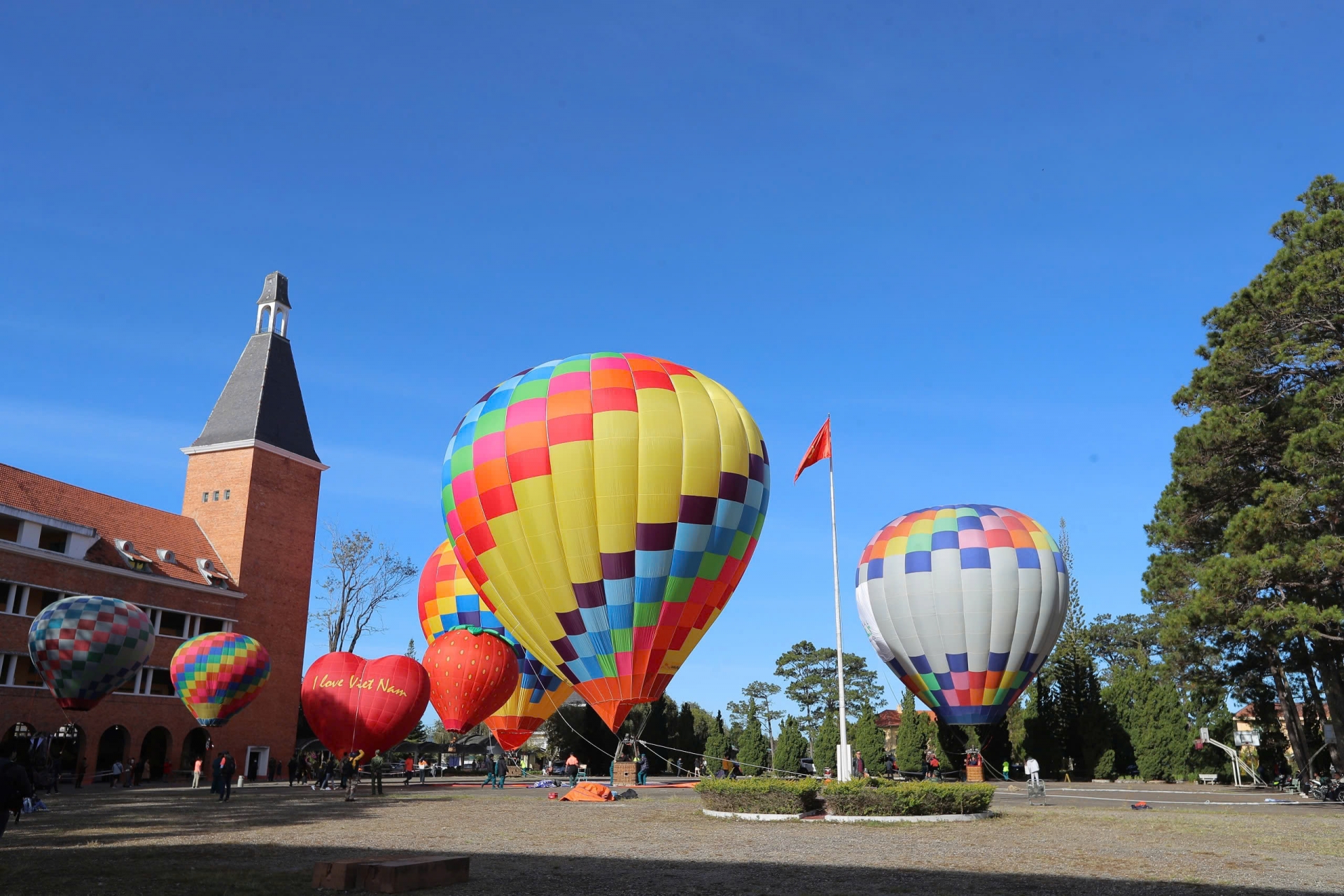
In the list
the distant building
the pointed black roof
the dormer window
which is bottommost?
the distant building

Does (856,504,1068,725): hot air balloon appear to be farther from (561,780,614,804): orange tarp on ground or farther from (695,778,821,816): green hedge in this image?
(695,778,821,816): green hedge

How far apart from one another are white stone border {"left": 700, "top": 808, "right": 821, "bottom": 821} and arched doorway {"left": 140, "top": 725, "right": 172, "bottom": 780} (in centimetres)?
3002

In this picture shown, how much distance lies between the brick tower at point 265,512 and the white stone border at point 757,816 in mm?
31124

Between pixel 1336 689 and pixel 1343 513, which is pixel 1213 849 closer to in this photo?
pixel 1343 513

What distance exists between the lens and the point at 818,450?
24500mm

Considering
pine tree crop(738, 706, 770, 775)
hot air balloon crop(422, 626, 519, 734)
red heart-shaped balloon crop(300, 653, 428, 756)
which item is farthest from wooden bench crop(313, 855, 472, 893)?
pine tree crop(738, 706, 770, 775)

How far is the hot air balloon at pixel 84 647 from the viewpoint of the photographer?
28531 millimetres

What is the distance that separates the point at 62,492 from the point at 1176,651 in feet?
146

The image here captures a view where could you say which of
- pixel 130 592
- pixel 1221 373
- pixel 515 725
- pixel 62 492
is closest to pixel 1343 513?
pixel 1221 373

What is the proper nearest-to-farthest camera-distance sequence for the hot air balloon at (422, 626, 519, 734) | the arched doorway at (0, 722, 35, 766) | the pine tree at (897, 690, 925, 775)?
the arched doorway at (0, 722, 35, 766)
the hot air balloon at (422, 626, 519, 734)
the pine tree at (897, 690, 925, 775)

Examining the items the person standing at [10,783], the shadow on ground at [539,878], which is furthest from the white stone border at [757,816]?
the person standing at [10,783]

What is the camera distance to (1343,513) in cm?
2606

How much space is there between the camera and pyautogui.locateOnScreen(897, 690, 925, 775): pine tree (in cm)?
4775

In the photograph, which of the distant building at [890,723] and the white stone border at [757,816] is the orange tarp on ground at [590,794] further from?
the distant building at [890,723]
